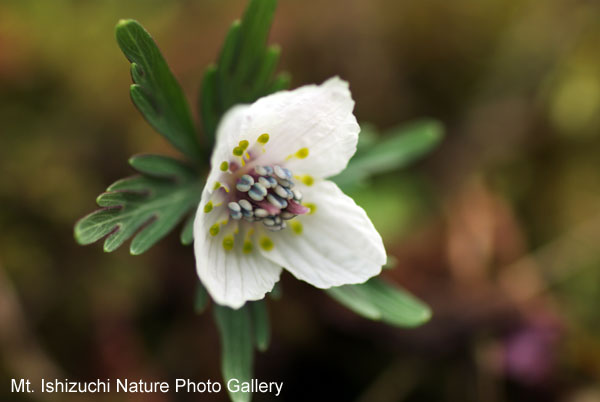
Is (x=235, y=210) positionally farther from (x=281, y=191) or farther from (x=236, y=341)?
(x=236, y=341)

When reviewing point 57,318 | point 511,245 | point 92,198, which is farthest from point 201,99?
point 511,245

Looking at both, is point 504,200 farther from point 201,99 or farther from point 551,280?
point 201,99

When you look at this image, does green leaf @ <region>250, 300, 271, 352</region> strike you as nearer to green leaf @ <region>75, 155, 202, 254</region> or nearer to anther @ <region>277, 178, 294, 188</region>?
green leaf @ <region>75, 155, 202, 254</region>

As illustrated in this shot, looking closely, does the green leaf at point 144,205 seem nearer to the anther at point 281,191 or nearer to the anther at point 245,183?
the anther at point 245,183

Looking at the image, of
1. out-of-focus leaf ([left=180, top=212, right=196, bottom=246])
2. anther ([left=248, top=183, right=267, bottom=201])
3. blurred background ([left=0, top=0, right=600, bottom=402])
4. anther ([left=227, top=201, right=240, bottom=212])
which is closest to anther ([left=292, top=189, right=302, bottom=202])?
anther ([left=248, top=183, right=267, bottom=201])

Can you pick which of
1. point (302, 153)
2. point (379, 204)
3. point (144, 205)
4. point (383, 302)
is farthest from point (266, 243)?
point (379, 204)

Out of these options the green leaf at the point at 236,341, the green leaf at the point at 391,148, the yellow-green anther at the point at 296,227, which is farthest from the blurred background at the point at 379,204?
the yellow-green anther at the point at 296,227
